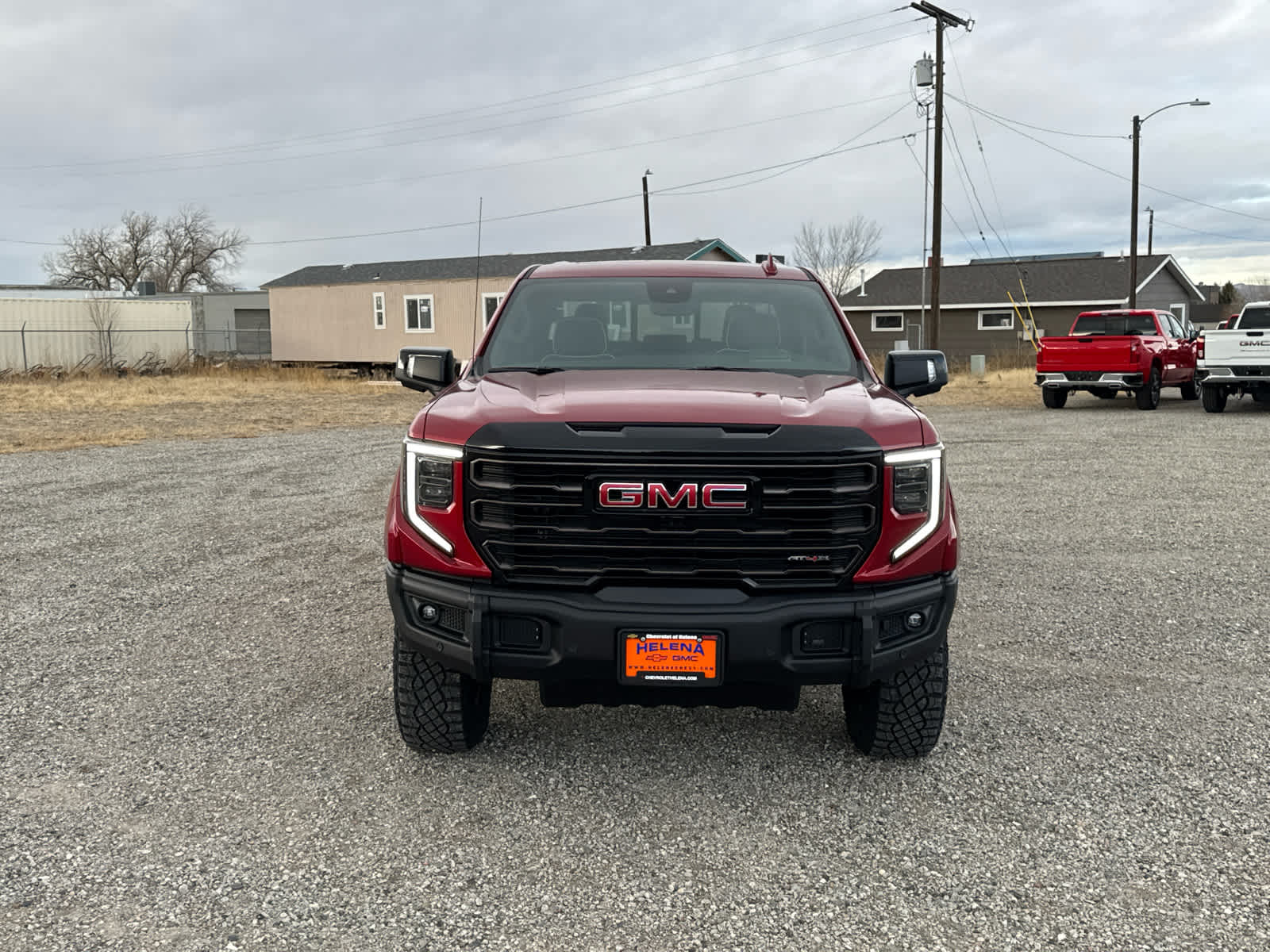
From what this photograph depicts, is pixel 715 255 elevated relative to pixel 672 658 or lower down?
elevated

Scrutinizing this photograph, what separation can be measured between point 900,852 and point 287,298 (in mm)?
38408

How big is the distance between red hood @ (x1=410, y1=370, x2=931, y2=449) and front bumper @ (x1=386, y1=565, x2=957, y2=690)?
522mm

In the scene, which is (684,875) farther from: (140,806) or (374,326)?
→ (374,326)

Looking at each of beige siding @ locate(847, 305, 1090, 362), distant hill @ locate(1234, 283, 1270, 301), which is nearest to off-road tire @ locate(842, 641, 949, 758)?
beige siding @ locate(847, 305, 1090, 362)

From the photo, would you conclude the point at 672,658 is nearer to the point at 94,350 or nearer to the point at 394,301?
the point at 394,301

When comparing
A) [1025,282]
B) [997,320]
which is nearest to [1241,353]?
[997,320]

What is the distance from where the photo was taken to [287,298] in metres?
38.7

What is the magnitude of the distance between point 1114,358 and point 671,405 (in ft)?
60.4

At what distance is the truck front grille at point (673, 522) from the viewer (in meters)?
3.44

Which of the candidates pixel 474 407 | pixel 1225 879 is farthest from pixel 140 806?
pixel 1225 879

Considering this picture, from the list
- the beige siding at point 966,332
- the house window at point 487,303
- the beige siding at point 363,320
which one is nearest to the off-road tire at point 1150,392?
the house window at point 487,303

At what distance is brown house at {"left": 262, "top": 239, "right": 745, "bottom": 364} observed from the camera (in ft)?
109

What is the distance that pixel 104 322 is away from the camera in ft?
127

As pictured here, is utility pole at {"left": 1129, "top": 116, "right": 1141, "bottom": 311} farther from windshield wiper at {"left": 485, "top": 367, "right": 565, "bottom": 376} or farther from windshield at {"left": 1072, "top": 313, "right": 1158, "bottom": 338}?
windshield wiper at {"left": 485, "top": 367, "right": 565, "bottom": 376}
